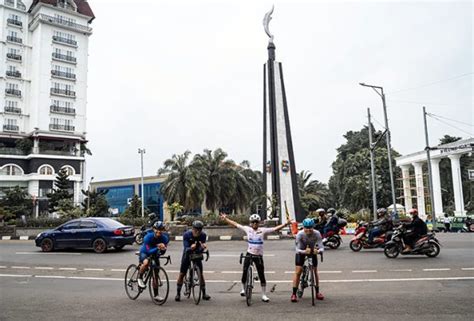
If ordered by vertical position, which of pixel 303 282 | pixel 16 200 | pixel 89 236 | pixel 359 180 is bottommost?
pixel 303 282

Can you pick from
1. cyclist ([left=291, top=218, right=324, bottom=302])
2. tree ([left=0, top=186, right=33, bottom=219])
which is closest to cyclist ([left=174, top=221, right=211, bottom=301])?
cyclist ([left=291, top=218, right=324, bottom=302])

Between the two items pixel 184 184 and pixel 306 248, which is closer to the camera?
pixel 306 248

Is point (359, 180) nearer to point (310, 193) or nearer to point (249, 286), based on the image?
point (310, 193)

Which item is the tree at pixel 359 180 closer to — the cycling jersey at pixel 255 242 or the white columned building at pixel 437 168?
the white columned building at pixel 437 168

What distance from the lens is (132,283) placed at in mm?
8336

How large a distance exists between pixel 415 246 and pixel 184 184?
3528 cm

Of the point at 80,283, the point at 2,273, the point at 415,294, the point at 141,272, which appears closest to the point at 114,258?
the point at 2,273

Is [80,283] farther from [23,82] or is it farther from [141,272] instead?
[23,82]

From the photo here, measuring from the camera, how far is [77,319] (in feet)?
22.4

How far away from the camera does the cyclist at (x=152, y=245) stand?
790 centimetres

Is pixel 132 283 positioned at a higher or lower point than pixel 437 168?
lower

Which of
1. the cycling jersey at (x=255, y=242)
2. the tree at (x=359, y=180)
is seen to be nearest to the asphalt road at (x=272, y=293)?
the cycling jersey at (x=255, y=242)

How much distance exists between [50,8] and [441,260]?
61.7 meters

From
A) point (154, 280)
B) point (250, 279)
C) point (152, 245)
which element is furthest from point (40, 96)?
point (250, 279)
